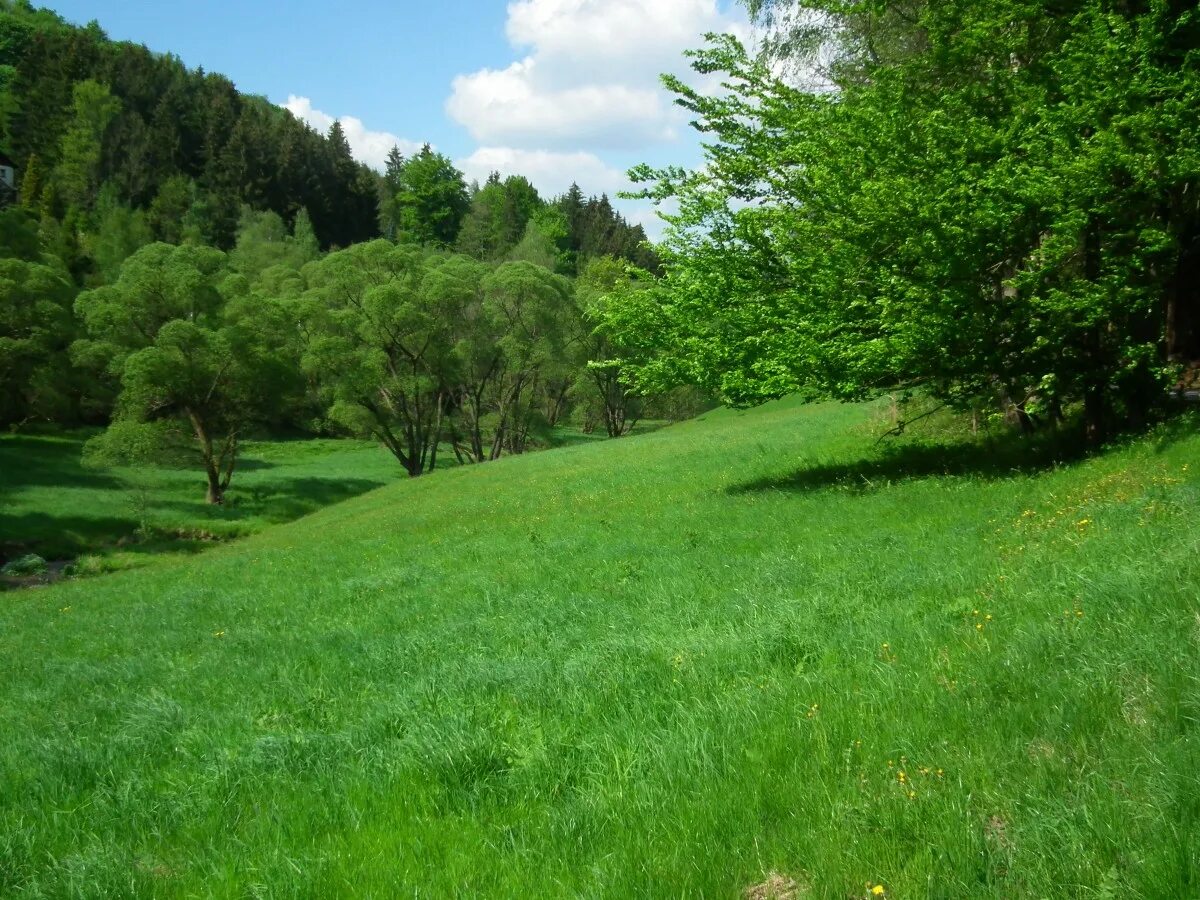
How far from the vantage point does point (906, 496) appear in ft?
51.3

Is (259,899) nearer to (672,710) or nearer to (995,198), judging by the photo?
(672,710)

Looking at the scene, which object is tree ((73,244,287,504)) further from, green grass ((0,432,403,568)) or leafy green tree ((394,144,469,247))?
leafy green tree ((394,144,469,247))

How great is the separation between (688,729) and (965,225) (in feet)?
42.5

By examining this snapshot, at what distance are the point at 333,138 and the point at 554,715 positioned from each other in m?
138

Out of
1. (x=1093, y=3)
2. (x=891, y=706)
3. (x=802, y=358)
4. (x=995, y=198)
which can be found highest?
(x=1093, y=3)

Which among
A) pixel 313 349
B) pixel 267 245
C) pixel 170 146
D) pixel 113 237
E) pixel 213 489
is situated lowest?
pixel 213 489

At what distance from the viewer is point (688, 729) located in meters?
5.23

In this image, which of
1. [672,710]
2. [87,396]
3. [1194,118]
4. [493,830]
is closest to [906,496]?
[1194,118]

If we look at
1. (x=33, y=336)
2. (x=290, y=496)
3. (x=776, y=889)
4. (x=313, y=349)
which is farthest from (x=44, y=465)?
(x=776, y=889)

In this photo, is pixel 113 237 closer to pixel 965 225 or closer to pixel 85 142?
pixel 85 142

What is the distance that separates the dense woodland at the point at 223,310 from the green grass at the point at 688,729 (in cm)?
1254

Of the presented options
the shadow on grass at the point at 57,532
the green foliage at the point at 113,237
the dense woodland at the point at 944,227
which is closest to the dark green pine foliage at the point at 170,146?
the green foliage at the point at 113,237

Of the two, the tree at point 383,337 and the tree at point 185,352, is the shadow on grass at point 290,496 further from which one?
the tree at point 383,337

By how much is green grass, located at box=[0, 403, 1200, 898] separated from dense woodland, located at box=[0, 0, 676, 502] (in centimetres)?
1254
